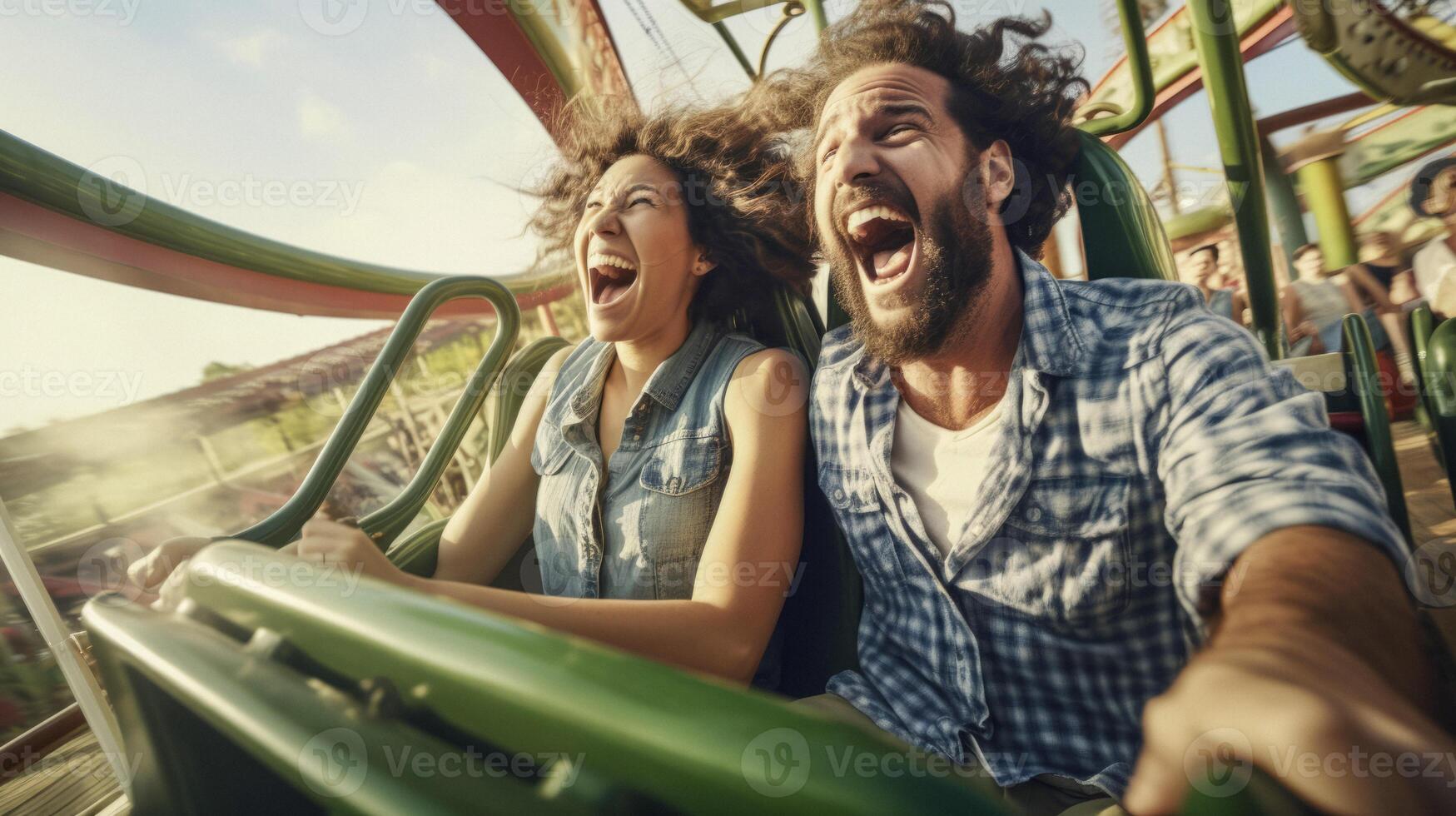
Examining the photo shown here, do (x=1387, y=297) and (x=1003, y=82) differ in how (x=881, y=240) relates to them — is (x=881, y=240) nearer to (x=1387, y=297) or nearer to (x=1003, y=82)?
(x=1003, y=82)

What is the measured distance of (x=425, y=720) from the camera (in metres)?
0.44

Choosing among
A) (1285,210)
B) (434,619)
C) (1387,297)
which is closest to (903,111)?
(434,619)

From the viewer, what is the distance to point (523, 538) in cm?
136

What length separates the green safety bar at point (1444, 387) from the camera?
3.23 feet

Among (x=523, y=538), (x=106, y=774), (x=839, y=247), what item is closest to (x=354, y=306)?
(x=106, y=774)

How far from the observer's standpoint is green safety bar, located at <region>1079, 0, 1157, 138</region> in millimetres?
1077

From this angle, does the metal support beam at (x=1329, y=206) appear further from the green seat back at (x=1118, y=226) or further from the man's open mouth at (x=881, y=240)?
the man's open mouth at (x=881, y=240)

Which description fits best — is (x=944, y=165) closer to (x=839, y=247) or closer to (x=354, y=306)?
(x=839, y=247)

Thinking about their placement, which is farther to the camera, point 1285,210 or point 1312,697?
point 1285,210

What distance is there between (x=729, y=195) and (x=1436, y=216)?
4.34 m

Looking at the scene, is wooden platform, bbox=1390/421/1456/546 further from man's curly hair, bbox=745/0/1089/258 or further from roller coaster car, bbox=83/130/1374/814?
roller coaster car, bbox=83/130/1374/814

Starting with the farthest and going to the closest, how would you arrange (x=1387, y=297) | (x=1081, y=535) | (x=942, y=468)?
(x=1387, y=297) → (x=942, y=468) → (x=1081, y=535)

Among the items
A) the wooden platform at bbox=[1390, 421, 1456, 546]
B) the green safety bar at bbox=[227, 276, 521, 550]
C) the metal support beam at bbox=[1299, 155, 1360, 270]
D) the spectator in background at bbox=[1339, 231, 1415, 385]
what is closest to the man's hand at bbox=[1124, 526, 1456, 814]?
the green safety bar at bbox=[227, 276, 521, 550]

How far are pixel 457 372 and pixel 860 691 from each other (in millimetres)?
4238
